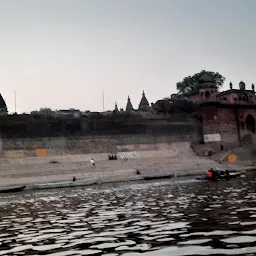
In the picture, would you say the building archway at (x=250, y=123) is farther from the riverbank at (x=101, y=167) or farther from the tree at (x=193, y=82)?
the tree at (x=193, y=82)

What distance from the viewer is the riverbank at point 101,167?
39494mm

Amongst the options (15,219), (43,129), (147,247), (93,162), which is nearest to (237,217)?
(147,247)

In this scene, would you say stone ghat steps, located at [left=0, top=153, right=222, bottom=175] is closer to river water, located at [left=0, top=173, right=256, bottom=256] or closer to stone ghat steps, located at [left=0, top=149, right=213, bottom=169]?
stone ghat steps, located at [left=0, top=149, right=213, bottom=169]

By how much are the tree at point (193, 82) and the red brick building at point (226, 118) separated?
27.0m

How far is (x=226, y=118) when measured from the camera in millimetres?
61188

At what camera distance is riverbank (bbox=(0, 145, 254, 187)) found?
3949cm

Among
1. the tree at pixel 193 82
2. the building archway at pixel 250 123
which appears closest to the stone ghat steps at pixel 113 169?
the building archway at pixel 250 123

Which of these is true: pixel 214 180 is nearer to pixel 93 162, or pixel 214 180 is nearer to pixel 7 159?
pixel 93 162

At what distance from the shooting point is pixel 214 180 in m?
32.1

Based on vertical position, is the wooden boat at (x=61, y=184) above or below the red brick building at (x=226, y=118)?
below

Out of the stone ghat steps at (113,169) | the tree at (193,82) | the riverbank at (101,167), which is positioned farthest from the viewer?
the tree at (193,82)

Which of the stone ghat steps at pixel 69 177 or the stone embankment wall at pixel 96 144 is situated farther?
the stone embankment wall at pixel 96 144

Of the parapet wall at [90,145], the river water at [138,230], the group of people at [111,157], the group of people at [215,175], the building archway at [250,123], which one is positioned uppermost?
the building archway at [250,123]

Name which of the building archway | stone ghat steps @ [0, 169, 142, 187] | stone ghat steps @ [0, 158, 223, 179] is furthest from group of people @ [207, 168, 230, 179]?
the building archway
